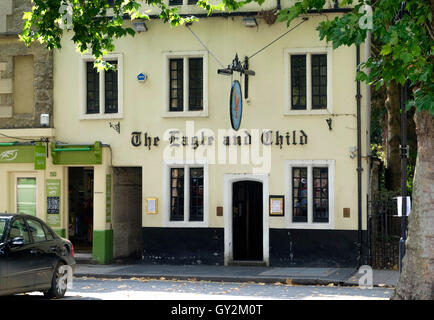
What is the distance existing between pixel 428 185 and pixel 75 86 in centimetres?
1335

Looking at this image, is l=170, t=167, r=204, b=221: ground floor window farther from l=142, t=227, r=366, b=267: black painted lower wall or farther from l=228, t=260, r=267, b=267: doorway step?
l=228, t=260, r=267, b=267: doorway step

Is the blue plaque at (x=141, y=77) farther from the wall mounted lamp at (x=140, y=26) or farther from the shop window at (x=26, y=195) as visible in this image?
the shop window at (x=26, y=195)

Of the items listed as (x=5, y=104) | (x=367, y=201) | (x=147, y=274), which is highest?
(x=5, y=104)

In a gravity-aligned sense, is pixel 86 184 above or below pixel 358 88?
below

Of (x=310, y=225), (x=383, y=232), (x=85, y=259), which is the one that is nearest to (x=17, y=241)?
(x=85, y=259)

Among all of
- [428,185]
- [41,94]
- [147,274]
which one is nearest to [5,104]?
[41,94]

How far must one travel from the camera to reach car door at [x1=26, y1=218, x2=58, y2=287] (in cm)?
1415

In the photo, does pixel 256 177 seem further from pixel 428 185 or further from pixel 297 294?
pixel 428 185

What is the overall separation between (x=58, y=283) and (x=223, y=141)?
8.79 m

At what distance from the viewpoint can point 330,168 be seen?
21719 mm

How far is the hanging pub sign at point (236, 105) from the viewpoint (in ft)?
69.7

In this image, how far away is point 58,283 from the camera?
14875mm

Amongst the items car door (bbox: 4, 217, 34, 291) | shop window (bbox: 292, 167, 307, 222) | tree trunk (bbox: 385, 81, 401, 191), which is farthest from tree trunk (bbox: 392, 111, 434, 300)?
tree trunk (bbox: 385, 81, 401, 191)

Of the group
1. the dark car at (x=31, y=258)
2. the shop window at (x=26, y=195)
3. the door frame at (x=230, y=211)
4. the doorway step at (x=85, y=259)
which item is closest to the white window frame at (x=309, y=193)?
the door frame at (x=230, y=211)
